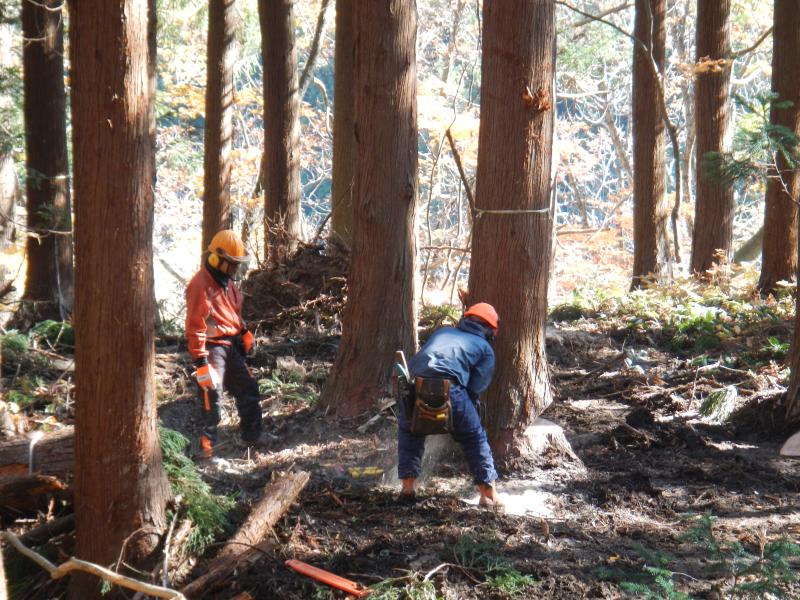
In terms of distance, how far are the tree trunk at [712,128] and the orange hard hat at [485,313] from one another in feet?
27.8

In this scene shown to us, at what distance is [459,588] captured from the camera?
15.8 ft

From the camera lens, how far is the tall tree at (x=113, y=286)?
170 inches

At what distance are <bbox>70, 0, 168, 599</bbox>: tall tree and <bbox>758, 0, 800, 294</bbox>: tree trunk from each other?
938 centimetres

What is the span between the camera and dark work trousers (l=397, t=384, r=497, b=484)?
20.0ft

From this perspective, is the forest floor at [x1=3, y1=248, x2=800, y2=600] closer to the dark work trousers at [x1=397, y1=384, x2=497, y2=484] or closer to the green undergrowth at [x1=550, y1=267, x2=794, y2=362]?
the green undergrowth at [x1=550, y1=267, x2=794, y2=362]

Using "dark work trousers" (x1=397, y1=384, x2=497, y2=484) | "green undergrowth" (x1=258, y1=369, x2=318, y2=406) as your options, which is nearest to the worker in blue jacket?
"dark work trousers" (x1=397, y1=384, x2=497, y2=484)

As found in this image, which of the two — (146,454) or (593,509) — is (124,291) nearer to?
(146,454)

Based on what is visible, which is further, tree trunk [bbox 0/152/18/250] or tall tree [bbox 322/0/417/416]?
tree trunk [bbox 0/152/18/250]

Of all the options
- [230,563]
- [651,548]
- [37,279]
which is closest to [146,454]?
[230,563]

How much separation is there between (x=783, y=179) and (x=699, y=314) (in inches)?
88.4

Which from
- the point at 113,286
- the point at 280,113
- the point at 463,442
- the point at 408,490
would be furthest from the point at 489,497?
the point at 280,113

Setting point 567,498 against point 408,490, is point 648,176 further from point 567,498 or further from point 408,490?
point 408,490

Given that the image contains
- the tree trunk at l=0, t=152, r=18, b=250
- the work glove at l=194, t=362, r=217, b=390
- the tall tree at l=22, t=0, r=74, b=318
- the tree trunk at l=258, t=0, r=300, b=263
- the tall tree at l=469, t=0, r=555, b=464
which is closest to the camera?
the tall tree at l=469, t=0, r=555, b=464

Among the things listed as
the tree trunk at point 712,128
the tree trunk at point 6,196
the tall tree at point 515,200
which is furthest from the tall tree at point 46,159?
the tree trunk at point 712,128
